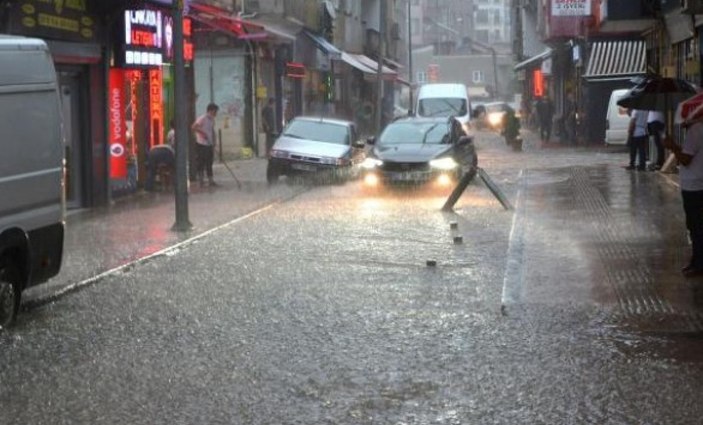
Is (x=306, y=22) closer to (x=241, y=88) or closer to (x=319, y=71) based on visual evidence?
(x=319, y=71)

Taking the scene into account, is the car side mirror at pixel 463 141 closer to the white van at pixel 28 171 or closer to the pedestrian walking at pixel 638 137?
the pedestrian walking at pixel 638 137

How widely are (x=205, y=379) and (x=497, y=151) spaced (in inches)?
1251

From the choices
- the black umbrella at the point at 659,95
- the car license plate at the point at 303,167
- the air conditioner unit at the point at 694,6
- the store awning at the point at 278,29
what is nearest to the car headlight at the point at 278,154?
the car license plate at the point at 303,167

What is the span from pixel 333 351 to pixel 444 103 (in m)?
36.9

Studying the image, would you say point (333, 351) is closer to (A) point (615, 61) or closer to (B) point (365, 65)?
(A) point (615, 61)

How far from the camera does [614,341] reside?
27.7 ft

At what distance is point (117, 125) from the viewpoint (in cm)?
2016

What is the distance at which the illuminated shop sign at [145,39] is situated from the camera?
19672 mm

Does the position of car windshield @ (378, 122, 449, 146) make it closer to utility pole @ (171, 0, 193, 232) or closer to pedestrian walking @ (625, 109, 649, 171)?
pedestrian walking @ (625, 109, 649, 171)

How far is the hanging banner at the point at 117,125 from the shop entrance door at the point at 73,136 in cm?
111

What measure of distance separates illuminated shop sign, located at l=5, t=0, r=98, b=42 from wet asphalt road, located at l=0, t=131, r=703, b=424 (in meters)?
4.74

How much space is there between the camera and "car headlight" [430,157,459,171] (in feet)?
72.8

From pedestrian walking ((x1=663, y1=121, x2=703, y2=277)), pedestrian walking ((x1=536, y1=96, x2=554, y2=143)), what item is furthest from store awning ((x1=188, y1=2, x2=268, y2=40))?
pedestrian walking ((x1=663, y1=121, x2=703, y2=277))

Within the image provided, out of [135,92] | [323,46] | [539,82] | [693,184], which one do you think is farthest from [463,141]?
[539,82]
